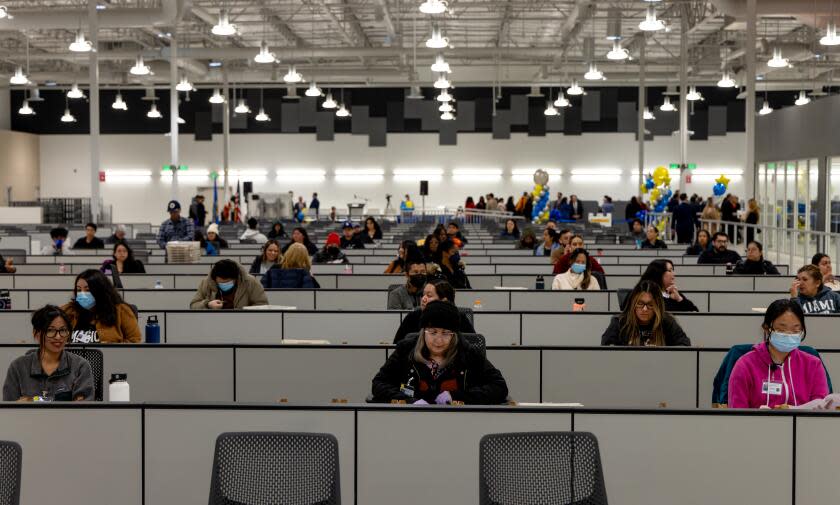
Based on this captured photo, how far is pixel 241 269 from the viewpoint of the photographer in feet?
30.9

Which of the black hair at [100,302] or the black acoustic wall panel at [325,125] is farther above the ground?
the black acoustic wall panel at [325,125]

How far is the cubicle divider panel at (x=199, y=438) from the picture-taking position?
15.2 ft

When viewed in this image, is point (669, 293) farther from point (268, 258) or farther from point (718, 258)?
point (718, 258)

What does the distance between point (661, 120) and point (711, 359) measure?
41.1 m

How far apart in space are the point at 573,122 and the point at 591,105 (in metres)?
1.03

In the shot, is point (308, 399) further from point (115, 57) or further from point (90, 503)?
point (115, 57)

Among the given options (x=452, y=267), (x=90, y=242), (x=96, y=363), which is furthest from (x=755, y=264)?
(x=90, y=242)

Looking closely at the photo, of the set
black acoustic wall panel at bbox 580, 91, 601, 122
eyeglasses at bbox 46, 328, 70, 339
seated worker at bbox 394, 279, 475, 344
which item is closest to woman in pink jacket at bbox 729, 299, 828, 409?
seated worker at bbox 394, 279, 475, 344

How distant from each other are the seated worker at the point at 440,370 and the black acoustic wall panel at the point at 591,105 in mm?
41963

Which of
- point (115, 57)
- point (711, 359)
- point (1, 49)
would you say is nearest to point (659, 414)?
point (711, 359)

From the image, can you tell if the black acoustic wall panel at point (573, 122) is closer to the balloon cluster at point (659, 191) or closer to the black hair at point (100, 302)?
the balloon cluster at point (659, 191)

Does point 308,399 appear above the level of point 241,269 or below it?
below

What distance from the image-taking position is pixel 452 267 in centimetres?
1210

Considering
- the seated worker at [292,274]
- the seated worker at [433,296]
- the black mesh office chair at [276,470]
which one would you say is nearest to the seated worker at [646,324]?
the seated worker at [433,296]
